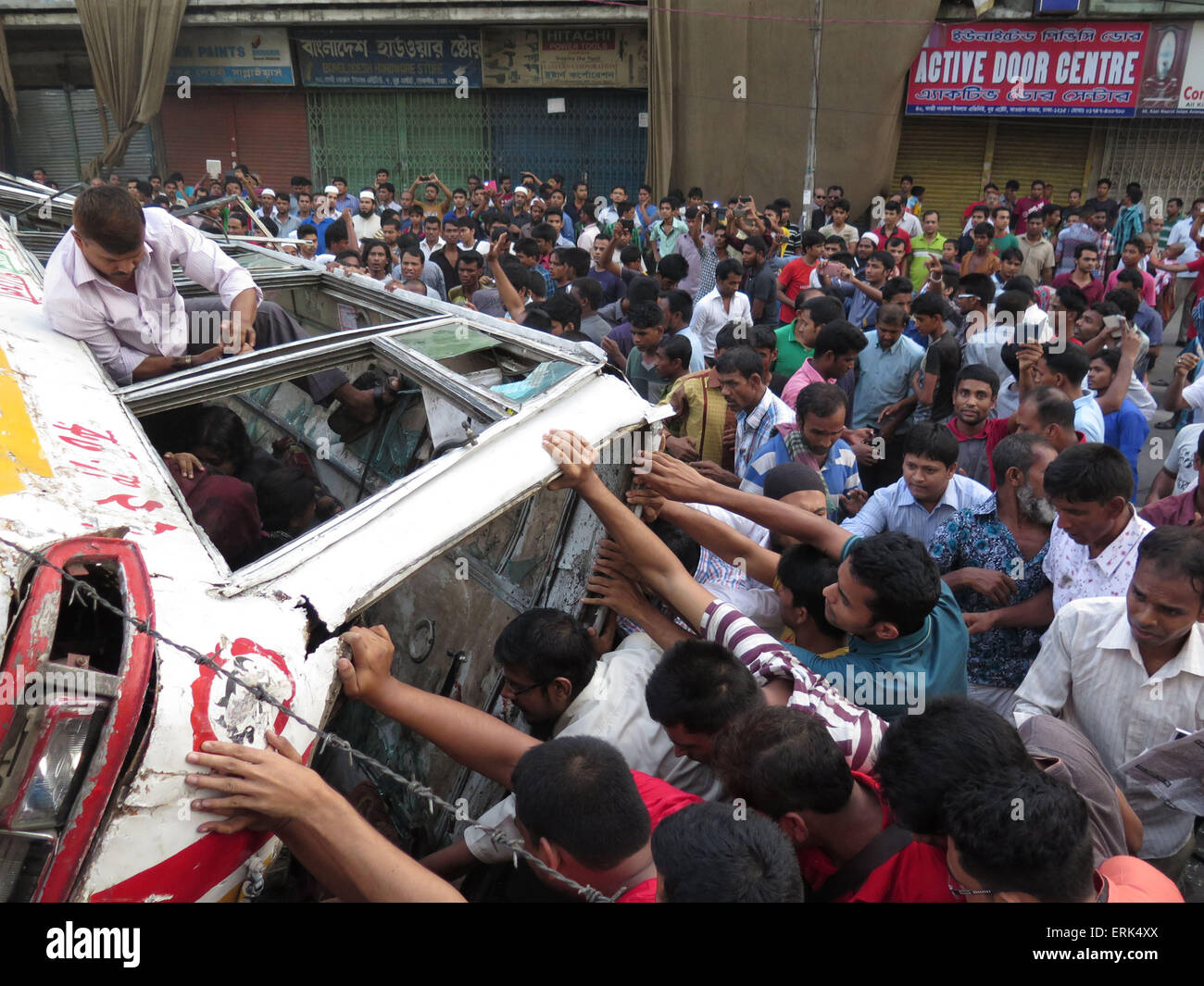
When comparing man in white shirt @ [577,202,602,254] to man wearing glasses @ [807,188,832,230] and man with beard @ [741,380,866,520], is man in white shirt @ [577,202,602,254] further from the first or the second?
man with beard @ [741,380,866,520]

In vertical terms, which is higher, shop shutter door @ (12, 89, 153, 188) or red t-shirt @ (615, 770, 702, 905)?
shop shutter door @ (12, 89, 153, 188)

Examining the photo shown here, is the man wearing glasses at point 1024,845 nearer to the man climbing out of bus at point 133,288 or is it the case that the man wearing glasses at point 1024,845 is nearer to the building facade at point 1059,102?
the man climbing out of bus at point 133,288

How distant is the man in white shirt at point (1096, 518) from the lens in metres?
2.63

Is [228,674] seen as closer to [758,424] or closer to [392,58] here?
[758,424]

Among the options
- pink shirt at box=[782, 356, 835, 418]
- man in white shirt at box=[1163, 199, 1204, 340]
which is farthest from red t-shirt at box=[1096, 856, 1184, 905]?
man in white shirt at box=[1163, 199, 1204, 340]

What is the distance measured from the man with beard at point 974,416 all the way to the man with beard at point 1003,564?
90 cm

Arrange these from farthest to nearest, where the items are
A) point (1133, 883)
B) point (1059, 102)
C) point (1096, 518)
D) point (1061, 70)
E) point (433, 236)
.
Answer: point (1059, 102)
point (1061, 70)
point (433, 236)
point (1096, 518)
point (1133, 883)

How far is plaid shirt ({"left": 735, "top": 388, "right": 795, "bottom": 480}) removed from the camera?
413 cm

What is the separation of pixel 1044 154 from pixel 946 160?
1.35m

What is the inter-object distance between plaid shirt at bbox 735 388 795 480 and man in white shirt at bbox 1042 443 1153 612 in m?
1.47

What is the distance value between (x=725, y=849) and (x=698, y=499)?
138 cm

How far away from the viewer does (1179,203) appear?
11.6m

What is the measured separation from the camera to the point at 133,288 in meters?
2.77

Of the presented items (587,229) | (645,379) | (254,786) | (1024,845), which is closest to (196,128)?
(587,229)
